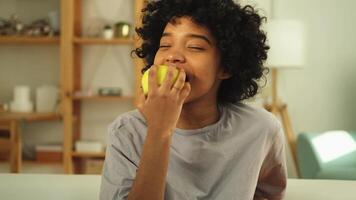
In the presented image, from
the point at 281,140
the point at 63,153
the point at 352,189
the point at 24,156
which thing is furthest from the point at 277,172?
the point at 24,156

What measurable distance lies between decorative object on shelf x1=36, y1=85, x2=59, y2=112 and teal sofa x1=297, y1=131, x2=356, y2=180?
201cm

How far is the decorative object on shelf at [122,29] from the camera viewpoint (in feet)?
11.7

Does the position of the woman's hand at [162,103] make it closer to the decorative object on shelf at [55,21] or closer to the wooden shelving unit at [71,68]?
the wooden shelving unit at [71,68]

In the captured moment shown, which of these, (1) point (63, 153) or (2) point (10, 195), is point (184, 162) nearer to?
(2) point (10, 195)

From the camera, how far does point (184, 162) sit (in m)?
1.01

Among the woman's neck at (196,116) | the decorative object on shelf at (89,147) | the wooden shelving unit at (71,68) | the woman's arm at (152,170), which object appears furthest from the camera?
the decorative object on shelf at (89,147)

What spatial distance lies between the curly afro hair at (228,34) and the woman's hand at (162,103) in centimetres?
21

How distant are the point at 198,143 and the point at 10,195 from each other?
0.55m

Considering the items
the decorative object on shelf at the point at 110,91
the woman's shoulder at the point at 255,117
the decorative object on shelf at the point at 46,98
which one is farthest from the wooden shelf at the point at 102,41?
the woman's shoulder at the point at 255,117

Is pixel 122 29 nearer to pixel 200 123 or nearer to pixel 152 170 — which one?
pixel 200 123

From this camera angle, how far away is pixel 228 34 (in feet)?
3.45

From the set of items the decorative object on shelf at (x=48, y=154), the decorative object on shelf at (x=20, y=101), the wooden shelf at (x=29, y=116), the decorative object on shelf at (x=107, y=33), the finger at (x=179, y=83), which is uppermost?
the decorative object on shelf at (x=107, y=33)

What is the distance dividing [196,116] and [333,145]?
6.64ft

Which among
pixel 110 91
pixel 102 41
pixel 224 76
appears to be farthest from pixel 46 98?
pixel 224 76
